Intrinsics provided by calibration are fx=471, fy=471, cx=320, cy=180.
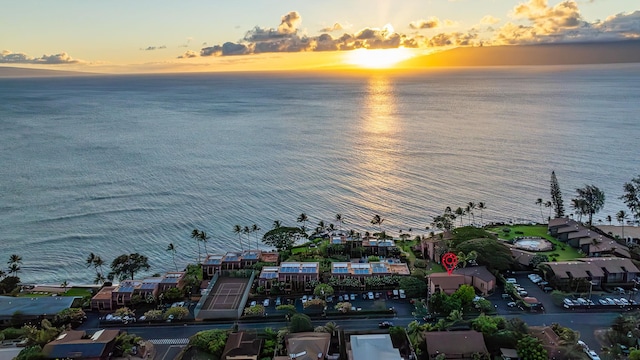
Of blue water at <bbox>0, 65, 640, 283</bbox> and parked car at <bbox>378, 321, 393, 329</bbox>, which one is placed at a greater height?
blue water at <bbox>0, 65, 640, 283</bbox>

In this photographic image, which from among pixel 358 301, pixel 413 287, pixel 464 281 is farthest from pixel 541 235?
pixel 358 301

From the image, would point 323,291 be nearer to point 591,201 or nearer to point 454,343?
point 454,343

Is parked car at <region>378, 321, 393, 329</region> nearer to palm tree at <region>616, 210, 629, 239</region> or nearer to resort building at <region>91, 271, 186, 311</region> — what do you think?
resort building at <region>91, 271, 186, 311</region>

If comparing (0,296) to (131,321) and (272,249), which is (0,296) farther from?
(272,249)

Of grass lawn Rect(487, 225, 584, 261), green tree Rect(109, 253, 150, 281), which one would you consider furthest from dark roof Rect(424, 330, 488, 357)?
green tree Rect(109, 253, 150, 281)

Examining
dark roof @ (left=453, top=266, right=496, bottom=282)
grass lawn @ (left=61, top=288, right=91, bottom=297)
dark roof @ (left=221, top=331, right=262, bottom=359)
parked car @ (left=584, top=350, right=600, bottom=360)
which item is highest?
dark roof @ (left=453, top=266, right=496, bottom=282)

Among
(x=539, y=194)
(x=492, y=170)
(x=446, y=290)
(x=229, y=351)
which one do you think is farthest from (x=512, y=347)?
(x=492, y=170)

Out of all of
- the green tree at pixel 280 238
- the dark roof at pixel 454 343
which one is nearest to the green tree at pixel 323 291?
the dark roof at pixel 454 343
